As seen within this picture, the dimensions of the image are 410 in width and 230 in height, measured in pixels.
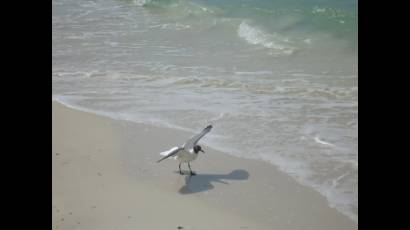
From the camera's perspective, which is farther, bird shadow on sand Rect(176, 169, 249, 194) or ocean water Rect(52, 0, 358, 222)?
ocean water Rect(52, 0, 358, 222)

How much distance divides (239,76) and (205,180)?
380 centimetres

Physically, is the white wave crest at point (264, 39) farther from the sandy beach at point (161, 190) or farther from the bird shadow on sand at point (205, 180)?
the bird shadow on sand at point (205, 180)

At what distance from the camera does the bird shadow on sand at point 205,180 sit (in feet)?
16.3

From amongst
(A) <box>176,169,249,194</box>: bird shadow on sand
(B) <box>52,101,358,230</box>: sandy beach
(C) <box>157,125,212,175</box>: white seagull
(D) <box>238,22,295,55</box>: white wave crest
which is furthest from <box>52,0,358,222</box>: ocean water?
(C) <box>157,125,212,175</box>: white seagull

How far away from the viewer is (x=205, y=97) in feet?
24.5

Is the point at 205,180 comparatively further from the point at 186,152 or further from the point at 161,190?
the point at 161,190

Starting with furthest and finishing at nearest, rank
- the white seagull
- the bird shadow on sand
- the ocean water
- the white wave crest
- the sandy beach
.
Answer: the white wave crest → the ocean water → the white seagull → the bird shadow on sand → the sandy beach

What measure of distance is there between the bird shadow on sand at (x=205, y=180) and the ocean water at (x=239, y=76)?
388mm

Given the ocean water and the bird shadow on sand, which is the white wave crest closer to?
the ocean water

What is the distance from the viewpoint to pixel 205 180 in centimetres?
516

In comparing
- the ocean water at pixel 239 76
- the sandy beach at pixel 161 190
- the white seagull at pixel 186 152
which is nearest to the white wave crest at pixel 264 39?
the ocean water at pixel 239 76

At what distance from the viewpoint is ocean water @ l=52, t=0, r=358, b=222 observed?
5773 mm
